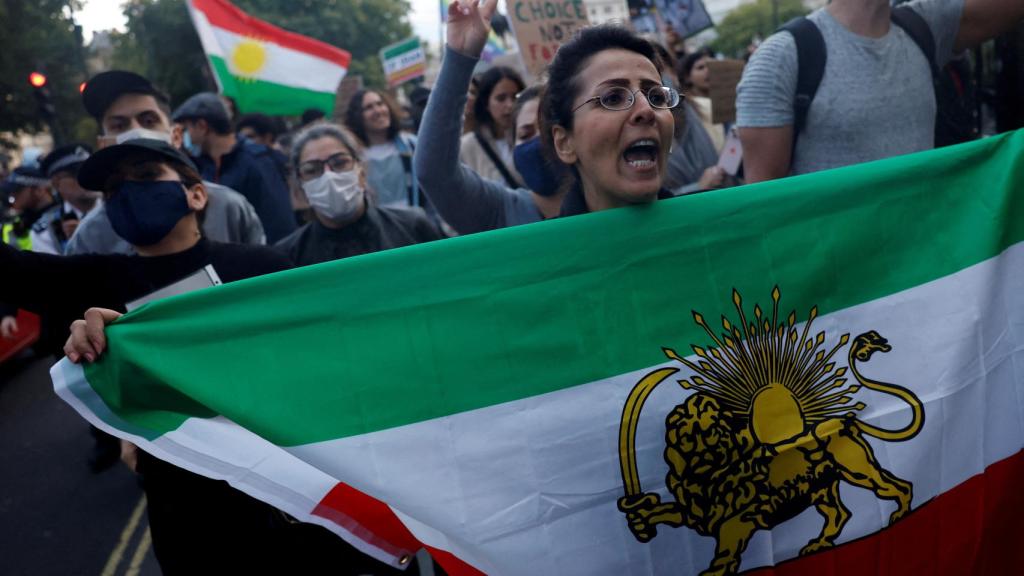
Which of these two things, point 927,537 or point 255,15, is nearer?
point 927,537

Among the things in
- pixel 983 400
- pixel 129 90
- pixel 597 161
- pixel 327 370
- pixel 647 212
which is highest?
pixel 129 90

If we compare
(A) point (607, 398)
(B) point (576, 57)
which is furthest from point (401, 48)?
(A) point (607, 398)

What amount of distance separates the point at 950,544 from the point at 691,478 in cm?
70

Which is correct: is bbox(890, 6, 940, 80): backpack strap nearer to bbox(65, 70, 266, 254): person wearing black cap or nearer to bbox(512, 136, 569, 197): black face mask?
bbox(512, 136, 569, 197): black face mask

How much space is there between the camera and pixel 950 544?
2.19 metres

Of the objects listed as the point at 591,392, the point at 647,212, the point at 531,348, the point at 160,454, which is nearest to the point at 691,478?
the point at 591,392

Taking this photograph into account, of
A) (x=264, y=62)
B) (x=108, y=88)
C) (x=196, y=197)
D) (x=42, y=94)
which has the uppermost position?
(x=42, y=94)

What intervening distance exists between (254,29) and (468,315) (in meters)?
6.21

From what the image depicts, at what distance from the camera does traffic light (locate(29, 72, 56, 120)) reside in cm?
1552

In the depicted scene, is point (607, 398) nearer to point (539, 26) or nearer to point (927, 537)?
point (927, 537)

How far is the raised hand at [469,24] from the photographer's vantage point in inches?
102

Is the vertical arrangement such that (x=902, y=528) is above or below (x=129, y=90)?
below

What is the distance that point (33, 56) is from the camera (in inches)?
1081

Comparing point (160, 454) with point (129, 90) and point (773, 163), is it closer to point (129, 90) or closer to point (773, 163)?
point (773, 163)
